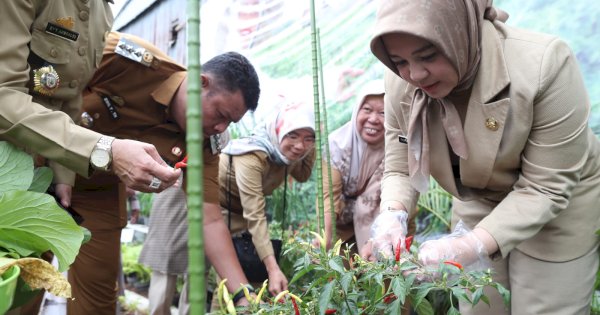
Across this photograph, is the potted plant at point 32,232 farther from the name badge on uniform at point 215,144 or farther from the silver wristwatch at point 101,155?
the name badge on uniform at point 215,144

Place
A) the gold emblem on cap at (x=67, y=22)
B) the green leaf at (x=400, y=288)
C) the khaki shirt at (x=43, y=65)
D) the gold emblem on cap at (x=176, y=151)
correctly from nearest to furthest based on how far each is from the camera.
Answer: the green leaf at (x=400, y=288) < the khaki shirt at (x=43, y=65) < the gold emblem on cap at (x=67, y=22) < the gold emblem on cap at (x=176, y=151)

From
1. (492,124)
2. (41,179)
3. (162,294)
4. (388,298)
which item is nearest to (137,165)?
(41,179)

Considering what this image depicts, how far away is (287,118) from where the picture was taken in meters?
2.97

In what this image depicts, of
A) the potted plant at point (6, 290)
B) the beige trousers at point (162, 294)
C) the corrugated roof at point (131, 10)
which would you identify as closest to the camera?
the potted plant at point (6, 290)

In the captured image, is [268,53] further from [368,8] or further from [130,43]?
[130,43]

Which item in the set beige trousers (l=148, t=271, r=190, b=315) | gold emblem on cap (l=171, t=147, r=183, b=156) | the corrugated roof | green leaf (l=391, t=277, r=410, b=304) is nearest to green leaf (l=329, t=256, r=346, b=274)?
green leaf (l=391, t=277, r=410, b=304)

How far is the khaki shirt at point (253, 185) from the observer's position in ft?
9.02

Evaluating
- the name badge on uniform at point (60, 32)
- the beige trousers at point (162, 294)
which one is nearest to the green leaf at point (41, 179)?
the name badge on uniform at point (60, 32)

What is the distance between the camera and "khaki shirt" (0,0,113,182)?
1.42 meters

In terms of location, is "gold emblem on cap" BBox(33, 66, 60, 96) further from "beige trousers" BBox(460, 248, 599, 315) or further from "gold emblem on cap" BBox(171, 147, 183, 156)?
"beige trousers" BBox(460, 248, 599, 315)

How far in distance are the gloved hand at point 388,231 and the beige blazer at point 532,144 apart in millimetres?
230

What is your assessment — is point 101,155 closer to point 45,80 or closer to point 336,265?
point 45,80

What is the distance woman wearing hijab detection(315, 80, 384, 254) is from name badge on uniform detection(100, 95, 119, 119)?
3.72 feet

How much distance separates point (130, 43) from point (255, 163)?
90 cm
